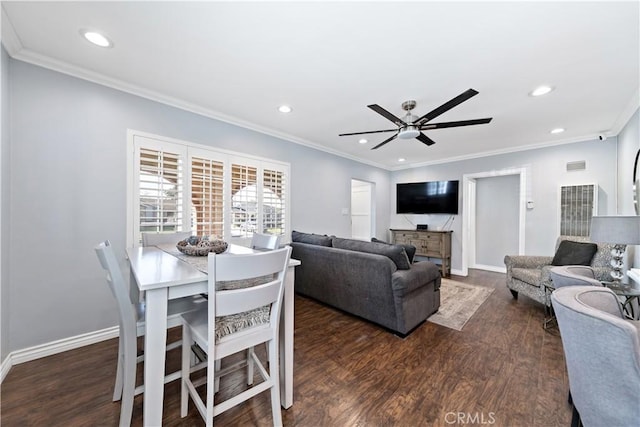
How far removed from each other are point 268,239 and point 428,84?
7.11ft

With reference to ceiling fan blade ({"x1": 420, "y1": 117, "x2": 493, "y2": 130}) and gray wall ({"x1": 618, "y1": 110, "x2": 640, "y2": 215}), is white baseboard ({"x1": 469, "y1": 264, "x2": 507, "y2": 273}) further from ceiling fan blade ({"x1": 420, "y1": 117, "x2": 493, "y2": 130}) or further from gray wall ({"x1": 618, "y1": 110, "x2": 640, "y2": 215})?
ceiling fan blade ({"x1": 420, "y1": 117, "x2": 493, "y2": 130})

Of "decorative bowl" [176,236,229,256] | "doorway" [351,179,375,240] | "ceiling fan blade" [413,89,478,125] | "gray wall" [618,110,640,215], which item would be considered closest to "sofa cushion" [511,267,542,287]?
"gray wall" [618,110,640,215]

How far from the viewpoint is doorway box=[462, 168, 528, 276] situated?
5.14m

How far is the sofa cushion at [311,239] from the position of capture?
3.27 metres

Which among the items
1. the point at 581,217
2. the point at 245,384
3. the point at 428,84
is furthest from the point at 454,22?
the point at 581,217

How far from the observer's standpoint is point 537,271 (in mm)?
3342

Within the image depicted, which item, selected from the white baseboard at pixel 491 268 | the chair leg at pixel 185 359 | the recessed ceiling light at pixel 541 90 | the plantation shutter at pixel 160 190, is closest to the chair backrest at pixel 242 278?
the chair leg at pixel 185 359

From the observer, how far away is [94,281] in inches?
92.0

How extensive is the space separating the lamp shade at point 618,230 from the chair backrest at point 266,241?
273cm

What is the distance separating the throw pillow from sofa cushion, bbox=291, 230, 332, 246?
120 inches

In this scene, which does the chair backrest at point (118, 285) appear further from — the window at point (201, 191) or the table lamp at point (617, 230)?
the table lamp at point (617, 230)

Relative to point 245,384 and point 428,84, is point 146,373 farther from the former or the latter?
point 428,84

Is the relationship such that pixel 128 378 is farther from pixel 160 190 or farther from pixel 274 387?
pixel 160 190

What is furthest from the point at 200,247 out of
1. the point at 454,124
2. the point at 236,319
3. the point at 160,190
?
the point at 454,124
